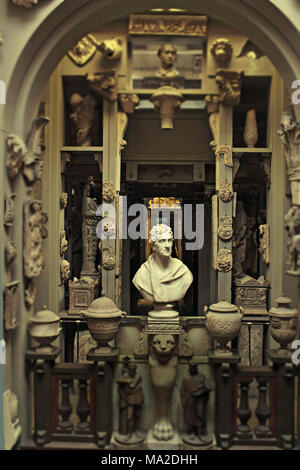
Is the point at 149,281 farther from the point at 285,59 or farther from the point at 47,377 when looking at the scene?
the point at 285,59

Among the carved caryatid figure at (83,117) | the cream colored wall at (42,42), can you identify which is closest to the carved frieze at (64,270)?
the carved caryatid figure at (83,117)

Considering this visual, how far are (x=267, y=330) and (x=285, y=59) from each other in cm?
361

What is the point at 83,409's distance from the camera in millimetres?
4258

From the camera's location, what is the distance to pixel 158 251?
183 inches

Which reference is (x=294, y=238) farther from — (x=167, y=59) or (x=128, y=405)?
(x=167, y=59)

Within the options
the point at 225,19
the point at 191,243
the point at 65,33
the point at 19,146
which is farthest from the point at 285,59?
the point at 191,243

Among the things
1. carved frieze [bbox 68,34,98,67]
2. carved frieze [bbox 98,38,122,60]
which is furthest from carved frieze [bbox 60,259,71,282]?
carved frieze [bbox 98,38,122,60]

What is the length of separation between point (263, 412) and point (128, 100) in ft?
13.1

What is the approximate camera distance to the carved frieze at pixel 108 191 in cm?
628

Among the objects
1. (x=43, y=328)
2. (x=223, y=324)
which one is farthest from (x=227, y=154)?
(x=43, y=328)

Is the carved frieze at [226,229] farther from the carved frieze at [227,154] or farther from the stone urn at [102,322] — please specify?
the stone urn at [102,322]

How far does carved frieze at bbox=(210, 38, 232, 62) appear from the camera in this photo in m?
6.00

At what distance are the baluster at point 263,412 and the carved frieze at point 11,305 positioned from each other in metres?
2.09

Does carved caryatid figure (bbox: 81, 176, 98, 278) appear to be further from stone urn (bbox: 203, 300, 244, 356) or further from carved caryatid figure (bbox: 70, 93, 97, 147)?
stone urn (bbox: 203, 300, 244, 356)
